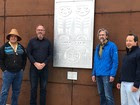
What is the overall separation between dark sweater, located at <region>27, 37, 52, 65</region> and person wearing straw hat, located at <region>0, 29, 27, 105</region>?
7.1 inches

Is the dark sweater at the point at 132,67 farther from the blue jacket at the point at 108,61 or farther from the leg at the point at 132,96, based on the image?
the blue jacket at the point at 108,61

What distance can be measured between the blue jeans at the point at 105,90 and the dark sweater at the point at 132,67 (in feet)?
2.26

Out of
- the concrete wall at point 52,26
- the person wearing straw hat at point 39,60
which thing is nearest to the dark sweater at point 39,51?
the person wearing straw hat at point 39,60

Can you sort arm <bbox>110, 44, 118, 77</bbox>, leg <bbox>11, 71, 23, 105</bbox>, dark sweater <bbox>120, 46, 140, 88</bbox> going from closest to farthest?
dark sweater <bbox>120, 46, 140, 88</bbox>
arm <bbox>110, 44, 118, 77</bbox>
leg <bbox>11, 71, 23, 105</bbox>

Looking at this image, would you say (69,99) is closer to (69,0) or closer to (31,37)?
(31,37)

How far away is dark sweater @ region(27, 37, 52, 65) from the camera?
6.79m

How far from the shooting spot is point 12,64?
260 inches

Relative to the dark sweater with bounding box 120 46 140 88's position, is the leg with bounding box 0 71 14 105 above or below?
below

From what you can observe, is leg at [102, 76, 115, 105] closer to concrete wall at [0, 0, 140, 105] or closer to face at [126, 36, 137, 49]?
concrete wall at [0, 0, 140, 105]

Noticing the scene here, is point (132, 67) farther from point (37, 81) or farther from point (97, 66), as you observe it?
point (37, 81)

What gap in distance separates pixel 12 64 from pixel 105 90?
2029 mm

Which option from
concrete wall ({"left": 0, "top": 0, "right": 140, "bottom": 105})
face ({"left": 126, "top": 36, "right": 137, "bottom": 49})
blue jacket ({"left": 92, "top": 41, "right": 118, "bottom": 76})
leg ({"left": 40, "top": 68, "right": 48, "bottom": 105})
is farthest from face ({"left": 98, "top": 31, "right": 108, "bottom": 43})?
leg ({"left": 40, "top": 68, "right": 48, "bottom": 105})

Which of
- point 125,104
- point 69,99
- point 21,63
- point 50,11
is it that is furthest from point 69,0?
point 125,104

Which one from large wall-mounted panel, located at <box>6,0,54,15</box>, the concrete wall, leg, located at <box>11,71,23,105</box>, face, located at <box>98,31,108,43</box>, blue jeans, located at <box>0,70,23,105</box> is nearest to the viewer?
face, located at <box>98,31,108,43</box>
